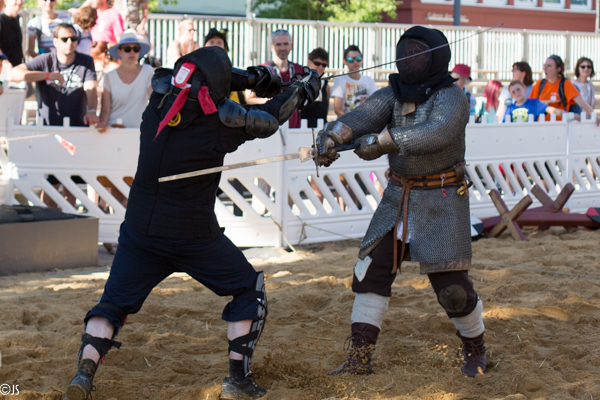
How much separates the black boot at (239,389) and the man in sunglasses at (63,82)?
171 inches

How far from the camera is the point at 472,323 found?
11.3 ft

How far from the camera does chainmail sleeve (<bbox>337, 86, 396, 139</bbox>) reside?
3422 millimetres

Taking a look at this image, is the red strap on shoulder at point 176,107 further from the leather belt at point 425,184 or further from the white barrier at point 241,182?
the white barrier at point 241,182

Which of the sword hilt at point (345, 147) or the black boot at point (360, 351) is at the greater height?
the sword hilt at point (345, 147)

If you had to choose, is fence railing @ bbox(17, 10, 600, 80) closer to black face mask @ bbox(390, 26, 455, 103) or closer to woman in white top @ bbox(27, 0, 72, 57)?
woman in white top @ bbox(27, 0, 72, 57)

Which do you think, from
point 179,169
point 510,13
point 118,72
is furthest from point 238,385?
point 510,13

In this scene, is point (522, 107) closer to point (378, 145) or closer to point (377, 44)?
point (378, 145)

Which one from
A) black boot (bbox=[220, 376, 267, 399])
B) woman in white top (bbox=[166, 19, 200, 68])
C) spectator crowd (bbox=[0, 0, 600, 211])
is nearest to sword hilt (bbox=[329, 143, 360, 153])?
black boot (bbox=[220, 376, 267, 399])

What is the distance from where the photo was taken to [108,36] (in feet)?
27.9

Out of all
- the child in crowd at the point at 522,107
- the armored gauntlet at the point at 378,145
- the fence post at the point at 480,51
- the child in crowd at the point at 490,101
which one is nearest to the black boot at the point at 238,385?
the armored gauntlet at the point at 378,145

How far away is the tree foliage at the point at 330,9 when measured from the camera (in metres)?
19.4

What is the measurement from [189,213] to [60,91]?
4.37 meters

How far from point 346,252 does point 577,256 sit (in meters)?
2.04

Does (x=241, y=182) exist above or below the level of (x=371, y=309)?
above
